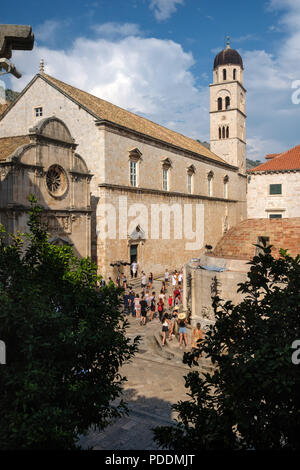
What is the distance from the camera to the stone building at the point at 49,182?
1869 centimetres

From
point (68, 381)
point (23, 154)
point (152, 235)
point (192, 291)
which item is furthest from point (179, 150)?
point (68, 381)

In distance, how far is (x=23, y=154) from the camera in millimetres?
19234

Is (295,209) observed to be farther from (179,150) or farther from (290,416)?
(290,416)

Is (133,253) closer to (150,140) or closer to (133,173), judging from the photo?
(133,173)

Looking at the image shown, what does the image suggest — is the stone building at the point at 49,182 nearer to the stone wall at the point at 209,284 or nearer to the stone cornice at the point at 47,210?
the stone cornice at the point at 47,210

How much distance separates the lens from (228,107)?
5094cm

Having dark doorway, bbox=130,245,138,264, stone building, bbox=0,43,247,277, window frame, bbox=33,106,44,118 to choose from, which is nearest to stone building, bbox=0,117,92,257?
stone building, bbox=0,43,247,277

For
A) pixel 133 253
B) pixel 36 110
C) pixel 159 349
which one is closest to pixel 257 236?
pixel 159 349

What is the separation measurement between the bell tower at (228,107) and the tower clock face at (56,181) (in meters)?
32.4

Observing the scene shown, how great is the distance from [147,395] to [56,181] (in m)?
14.8

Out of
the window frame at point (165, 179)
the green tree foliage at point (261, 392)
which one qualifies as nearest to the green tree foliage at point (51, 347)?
the green tree foliage at point (261, 392)

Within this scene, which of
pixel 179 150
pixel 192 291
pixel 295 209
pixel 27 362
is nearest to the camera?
pixel 27 362

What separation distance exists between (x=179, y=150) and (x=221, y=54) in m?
22.5

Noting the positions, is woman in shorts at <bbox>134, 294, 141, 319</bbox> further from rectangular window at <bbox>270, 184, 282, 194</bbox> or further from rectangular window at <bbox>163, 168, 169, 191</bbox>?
rectangular window at <bbox>270, 184, 282, 194</bbox>
